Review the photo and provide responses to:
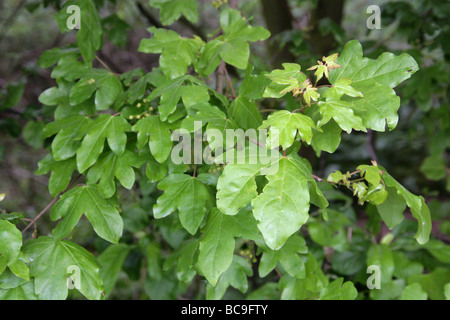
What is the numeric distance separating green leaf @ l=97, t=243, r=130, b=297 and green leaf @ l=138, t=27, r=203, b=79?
0.87m

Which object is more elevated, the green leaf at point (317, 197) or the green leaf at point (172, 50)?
the green leaf at point (172, 50)

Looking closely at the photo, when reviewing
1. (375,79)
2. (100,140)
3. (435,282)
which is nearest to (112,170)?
(100,140)

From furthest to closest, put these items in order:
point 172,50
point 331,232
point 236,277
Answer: point 331,232 < point 236,277 < point 172,50

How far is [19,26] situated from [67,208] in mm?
3064

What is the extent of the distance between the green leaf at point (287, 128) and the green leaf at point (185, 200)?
0.26m

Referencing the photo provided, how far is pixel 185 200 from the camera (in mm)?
978

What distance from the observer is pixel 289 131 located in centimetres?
81

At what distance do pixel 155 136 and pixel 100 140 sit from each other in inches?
6.2

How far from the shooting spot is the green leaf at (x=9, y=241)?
868mm

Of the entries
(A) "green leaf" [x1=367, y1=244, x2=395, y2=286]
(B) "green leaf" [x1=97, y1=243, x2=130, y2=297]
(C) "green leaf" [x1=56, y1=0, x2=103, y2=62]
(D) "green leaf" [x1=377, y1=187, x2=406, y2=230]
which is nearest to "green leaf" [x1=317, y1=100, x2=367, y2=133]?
(D) "green leaf" [x1=377, y1=187, x2=406, y2=230]

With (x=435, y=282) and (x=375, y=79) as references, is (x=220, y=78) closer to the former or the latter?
Result: (x=375, y=79)

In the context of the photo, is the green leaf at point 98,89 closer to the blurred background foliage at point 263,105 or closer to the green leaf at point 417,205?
the blurred background foliage at point 263,105

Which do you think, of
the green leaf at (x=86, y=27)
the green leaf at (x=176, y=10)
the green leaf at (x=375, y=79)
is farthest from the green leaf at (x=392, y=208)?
the green leaf at (x=86, y=27)
